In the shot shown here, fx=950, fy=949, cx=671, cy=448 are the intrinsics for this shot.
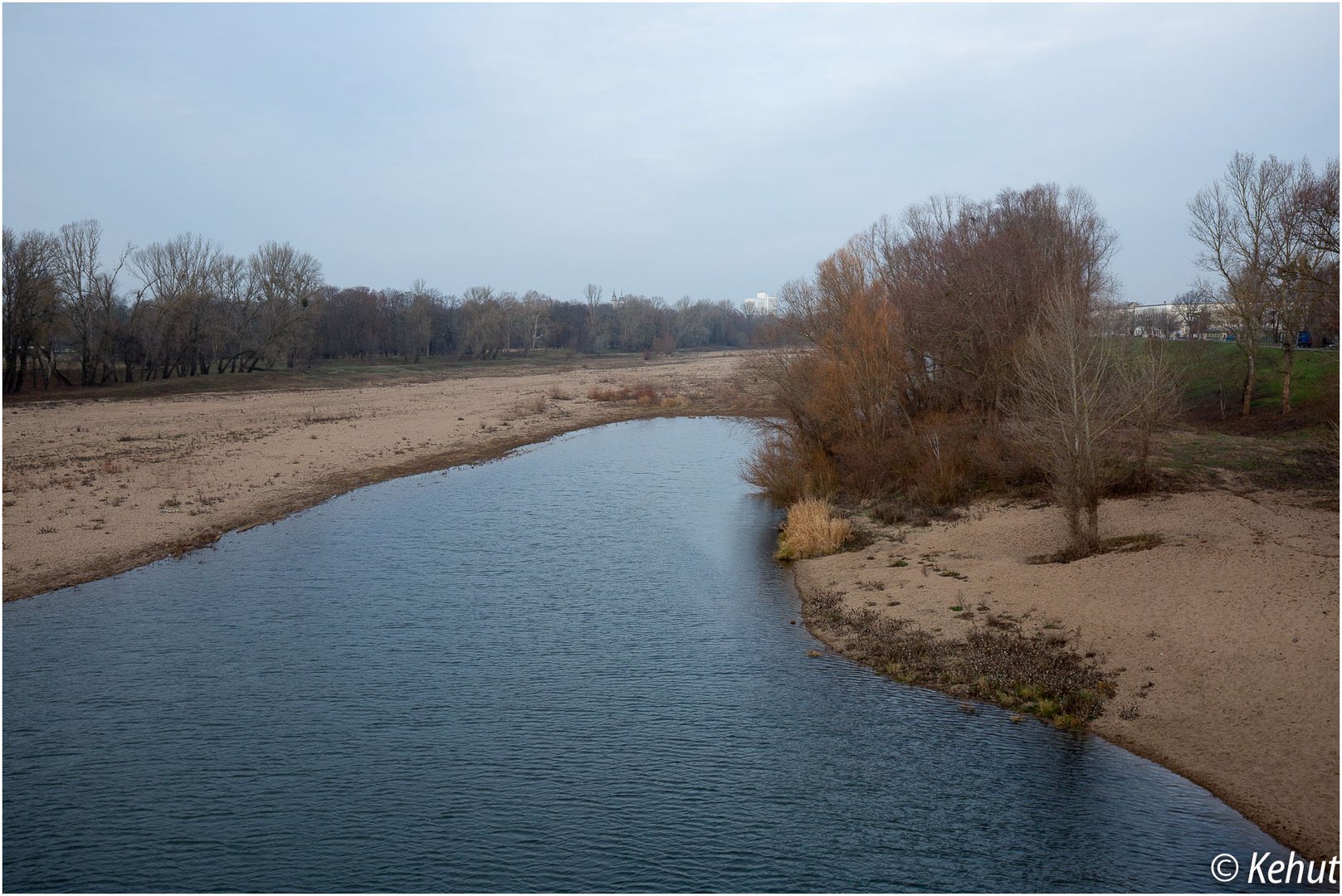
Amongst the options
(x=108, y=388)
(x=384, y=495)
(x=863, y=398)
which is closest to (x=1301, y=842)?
(x=863, y=398)

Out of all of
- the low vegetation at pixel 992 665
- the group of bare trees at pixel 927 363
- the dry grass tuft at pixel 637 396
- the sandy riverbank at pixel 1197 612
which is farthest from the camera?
→ the dry grass tuft at pixel 637 396

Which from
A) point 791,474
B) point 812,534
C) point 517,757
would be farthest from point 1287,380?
point 517,757

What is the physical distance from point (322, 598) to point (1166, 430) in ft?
103

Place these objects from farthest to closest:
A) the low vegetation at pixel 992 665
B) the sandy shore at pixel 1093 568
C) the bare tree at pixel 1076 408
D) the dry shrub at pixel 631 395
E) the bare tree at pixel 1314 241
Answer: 1. the dry shrub at pixel 631 395
2. the bare tree at pixel 1314 241
3. the bare tree at pixel 1076 408
4. the low vegetation at pixel 992 665
5. the sandy shore at pixel 1093 568

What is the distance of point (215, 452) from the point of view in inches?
1506

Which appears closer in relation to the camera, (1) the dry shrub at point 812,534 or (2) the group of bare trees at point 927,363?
(1) the dry shrub at point 812,534

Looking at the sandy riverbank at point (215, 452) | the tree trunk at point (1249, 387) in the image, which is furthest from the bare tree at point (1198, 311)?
the sandy riverbank at point (215, 452)

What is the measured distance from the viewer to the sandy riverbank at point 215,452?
2417cm

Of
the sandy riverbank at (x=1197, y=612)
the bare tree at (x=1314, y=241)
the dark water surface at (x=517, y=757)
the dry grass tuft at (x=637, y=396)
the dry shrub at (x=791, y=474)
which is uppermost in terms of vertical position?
the bare tree at (x=1314, y=241)

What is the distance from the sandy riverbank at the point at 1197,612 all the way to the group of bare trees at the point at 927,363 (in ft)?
12.1

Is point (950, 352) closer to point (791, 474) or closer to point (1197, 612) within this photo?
point (791, 474)

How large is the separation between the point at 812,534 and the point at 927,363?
12.5 m

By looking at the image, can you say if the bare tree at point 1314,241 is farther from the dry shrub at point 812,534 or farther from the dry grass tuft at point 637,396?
the dry grass tuft at point 637,396

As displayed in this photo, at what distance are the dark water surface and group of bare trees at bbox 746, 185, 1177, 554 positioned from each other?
392 inches
